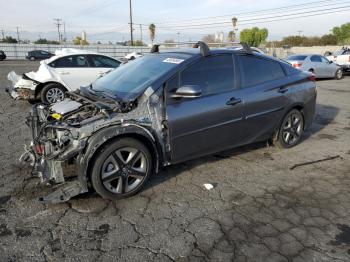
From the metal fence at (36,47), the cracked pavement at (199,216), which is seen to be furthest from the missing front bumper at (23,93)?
the metal fence at (36,47)

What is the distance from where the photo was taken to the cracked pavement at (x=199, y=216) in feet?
9.57

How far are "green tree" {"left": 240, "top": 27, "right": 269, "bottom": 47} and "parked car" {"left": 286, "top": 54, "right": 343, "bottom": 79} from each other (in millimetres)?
58344

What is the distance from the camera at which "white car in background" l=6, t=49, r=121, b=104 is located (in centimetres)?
880

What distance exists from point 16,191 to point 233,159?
3071 mm

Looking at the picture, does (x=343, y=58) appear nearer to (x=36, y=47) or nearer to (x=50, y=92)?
(x=50, y=92)

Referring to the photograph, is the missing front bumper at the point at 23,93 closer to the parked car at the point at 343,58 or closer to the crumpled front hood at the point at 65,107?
the crumpled front hood at the point at 65,107

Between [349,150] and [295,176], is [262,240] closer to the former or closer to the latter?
[295,176]

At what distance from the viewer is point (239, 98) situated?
4500 millimetres

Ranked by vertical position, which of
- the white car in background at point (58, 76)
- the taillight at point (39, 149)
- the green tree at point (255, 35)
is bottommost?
the taillight at point (39, 149)

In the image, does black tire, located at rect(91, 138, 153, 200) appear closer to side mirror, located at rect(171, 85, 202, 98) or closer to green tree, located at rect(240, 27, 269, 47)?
side mirror, located at rect(171, 85, 202, 98)

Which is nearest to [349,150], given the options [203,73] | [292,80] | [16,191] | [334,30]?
[292,80]

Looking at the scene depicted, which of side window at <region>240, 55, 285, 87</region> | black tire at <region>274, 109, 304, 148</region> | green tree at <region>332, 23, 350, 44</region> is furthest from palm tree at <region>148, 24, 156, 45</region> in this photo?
side window at <region>240, 55, 285, 87</region>

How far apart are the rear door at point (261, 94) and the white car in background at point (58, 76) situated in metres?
5.20

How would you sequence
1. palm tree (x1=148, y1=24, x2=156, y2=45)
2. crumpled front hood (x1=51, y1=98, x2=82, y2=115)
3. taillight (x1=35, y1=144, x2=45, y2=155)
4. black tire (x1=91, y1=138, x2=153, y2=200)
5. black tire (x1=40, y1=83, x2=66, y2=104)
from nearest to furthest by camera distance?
1. black tire (x1=91, y1=138, x2=153, y2=200)
2. taillight (x1=35, y1=144, x2=45, y2=155)
3. crumpled front hood (x1=51, y1=98, x2=82, y2=115)
4. black tire (x1=40, y1=83, x2=66, y2=104)
5. palm tree (x1=148, y1=24, x2=156, y2=45)
